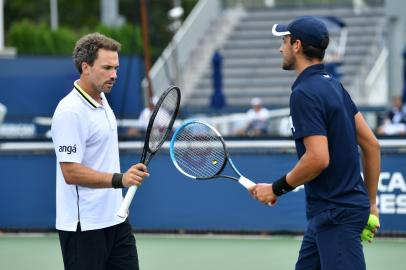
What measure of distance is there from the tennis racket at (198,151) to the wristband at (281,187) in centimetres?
65

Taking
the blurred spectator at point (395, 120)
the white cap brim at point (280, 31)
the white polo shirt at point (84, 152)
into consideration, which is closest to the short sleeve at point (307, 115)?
the white cap brim at point (280, 31)

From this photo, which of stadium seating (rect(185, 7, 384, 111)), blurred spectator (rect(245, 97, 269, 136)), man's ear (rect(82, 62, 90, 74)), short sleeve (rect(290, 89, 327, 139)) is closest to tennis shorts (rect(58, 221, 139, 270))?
man's ear (rect(82, 62, 90, 74))

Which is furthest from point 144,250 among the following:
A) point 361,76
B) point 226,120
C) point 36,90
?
point 361,76

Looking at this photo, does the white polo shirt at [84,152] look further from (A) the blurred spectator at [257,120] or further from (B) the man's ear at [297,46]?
(A) the blurred spectator at [257,120]

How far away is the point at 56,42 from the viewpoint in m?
31.9

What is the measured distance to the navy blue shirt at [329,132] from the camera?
526 centimetres

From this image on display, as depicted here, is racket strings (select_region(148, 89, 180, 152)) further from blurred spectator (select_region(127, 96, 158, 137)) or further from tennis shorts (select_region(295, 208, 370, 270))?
blurred spectator (select_region(127, 96, 158, 137))

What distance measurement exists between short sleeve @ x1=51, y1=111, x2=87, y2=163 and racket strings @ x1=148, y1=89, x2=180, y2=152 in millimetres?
431

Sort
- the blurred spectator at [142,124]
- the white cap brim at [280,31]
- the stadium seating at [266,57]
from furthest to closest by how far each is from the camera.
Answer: the stadium seating at [266,57] → the blurred spectator at [142,124] → the white cap brim at [280,31]

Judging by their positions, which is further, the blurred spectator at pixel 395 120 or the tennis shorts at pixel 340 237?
the blurred spectator at pixel 395 120

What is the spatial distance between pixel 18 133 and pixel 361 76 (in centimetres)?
974

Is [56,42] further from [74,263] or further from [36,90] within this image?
[74,263]

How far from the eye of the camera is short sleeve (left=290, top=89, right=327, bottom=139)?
5.23 m

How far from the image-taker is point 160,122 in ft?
20.2
